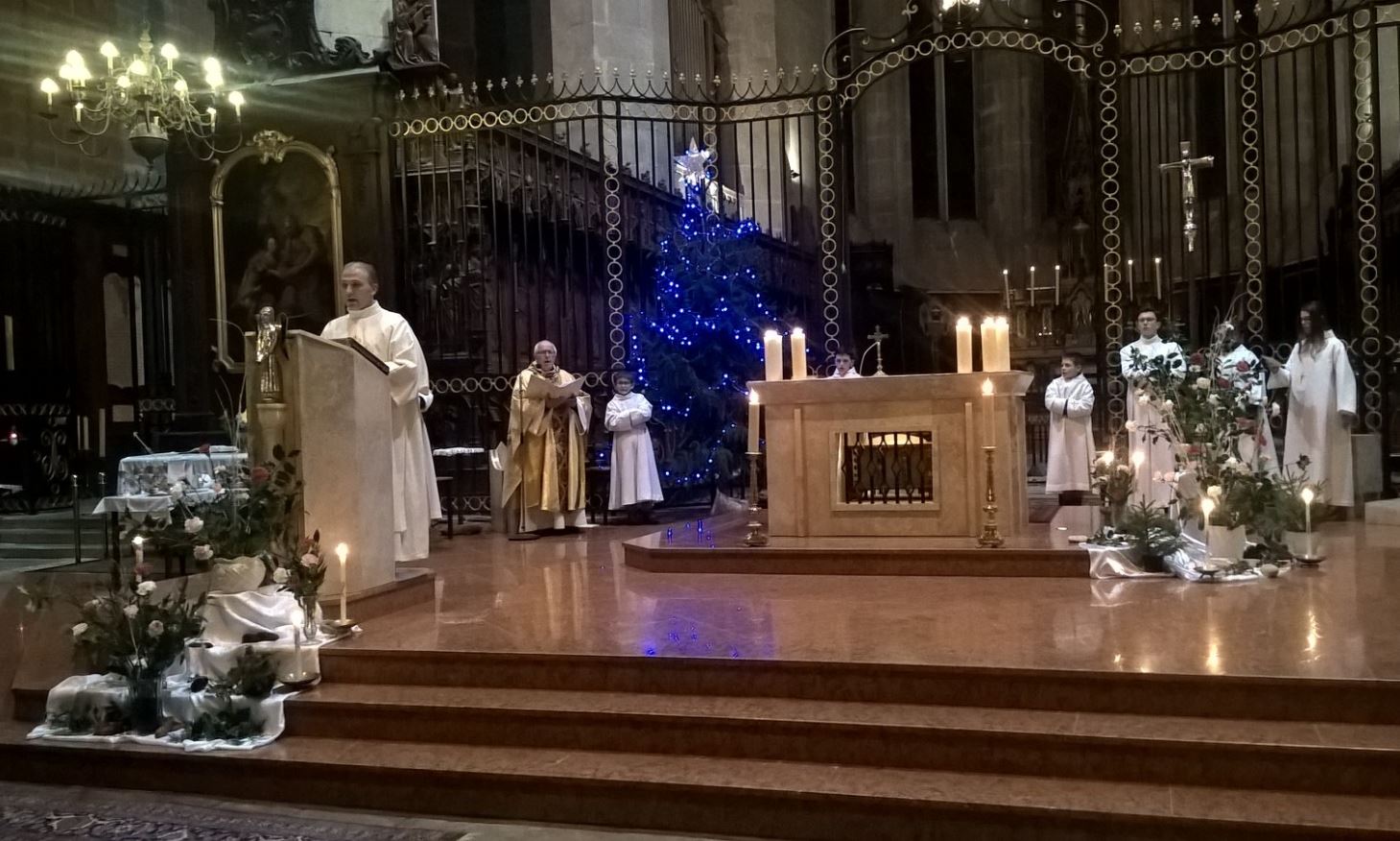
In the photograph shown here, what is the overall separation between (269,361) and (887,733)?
3349 mm

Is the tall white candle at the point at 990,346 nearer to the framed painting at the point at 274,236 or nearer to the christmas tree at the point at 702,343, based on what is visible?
the christmas tree at the point at 702,343

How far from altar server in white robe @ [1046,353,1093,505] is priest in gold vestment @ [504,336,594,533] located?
4785 mm

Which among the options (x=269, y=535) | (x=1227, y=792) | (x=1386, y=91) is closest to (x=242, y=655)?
(x=269, y=535)

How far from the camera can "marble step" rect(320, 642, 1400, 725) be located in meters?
3.85

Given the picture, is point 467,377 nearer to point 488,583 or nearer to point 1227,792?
Result: point 488,583

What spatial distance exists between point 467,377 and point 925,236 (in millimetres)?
10911

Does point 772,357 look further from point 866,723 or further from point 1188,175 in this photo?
point 1188,175

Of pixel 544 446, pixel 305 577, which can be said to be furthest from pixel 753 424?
pixel 544 446

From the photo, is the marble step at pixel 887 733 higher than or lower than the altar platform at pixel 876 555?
lower

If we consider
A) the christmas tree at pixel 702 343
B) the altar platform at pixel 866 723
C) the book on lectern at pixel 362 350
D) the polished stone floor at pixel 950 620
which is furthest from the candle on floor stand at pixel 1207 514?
the christmas tree at pixel 702 343

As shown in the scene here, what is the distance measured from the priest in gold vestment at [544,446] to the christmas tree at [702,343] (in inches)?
51.4

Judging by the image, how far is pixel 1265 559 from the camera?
6254mm

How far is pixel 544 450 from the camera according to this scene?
31.0ft

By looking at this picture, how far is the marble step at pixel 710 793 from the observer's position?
347 centimetres
